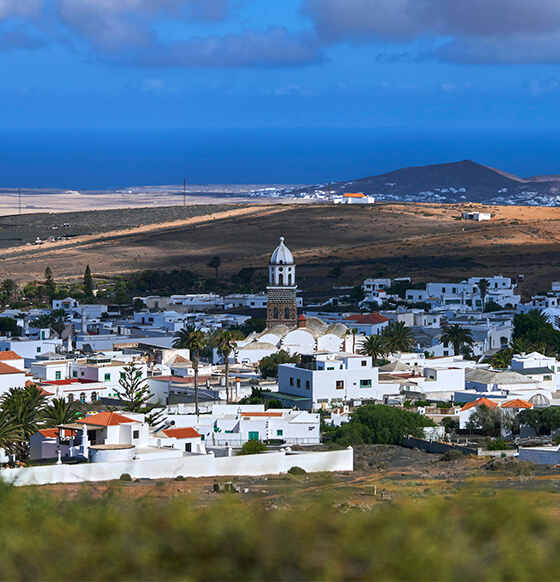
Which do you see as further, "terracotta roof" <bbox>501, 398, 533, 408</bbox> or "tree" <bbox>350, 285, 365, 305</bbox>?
"tree" <bbox>350, 285, 365, 305</bbox>

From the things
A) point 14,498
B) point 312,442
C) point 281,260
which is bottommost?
point 312,442

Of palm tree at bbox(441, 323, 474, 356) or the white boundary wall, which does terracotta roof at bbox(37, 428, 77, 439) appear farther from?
palm tree at bbox(441, 323, 474, 356)

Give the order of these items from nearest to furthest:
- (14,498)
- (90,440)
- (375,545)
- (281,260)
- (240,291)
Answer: (375,545)
(14,498)
(90,440)
(281,260)
(240,291)

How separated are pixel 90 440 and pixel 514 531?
24917 millimetres

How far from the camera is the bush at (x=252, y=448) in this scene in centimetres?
3538

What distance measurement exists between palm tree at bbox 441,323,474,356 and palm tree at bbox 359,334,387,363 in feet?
16.3

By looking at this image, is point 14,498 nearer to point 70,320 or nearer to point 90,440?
point 90,440

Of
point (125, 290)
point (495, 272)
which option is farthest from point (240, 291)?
point (495, 272)

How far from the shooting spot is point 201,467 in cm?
3244

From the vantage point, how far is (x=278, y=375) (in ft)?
160

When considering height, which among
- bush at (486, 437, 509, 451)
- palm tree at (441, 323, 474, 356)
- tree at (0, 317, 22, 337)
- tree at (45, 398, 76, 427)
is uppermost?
tree at (0, 317, 22, 337)

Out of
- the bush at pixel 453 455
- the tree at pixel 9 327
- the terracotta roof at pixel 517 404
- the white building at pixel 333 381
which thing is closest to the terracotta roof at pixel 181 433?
the bush at pixel 453 455

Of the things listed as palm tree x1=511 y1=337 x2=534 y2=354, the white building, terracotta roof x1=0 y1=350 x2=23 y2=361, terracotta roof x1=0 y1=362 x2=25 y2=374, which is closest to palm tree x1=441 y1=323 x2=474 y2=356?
palm tree x1=511 y1=337 x2=534 y2=354

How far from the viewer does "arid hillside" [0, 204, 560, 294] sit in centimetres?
11019
